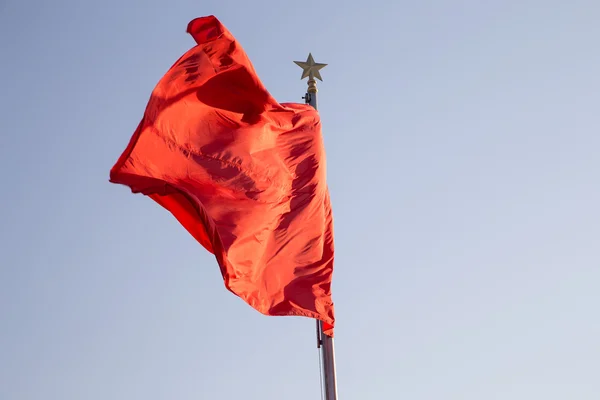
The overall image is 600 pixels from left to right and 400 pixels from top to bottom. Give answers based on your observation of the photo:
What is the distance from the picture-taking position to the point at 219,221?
691 inches

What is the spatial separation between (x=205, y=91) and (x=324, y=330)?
4789mm

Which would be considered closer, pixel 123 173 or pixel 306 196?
pixel 123 173

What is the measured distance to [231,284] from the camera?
55.7 feet

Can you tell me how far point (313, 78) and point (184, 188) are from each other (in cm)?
421

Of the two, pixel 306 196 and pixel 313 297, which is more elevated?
pixel 306 196

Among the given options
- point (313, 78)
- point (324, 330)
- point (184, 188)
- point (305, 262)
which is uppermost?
point (313, 78)

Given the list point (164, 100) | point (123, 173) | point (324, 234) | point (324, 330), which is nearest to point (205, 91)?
point (164, 100)

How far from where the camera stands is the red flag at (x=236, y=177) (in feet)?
57.2

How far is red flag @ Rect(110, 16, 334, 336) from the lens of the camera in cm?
1742

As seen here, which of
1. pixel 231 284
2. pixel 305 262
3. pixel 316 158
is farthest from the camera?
pixel 316 158

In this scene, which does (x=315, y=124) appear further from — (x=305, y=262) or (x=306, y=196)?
(x=305, y=262)

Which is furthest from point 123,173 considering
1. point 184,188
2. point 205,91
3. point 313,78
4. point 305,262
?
point 313,78

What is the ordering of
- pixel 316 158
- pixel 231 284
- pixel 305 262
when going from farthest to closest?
pixel 316 158
pixel 305 262
pixel 231 284

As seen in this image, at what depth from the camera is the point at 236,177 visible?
60.6 ft
